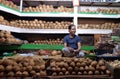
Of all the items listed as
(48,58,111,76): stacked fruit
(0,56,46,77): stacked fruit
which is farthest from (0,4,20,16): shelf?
(48,58,111,76): stacked fruit

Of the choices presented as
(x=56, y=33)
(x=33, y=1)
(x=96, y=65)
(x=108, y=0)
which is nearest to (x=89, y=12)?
(x=108, y=0)

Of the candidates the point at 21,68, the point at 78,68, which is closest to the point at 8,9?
the point at 21,68

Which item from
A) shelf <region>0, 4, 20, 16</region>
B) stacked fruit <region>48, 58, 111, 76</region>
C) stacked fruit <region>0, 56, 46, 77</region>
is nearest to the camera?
stacked fruit <region>0, 56, 46, 77</region>

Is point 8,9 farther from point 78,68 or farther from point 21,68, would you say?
point 78,68

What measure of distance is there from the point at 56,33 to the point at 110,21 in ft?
7.68

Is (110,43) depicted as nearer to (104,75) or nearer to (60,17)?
(104,75)

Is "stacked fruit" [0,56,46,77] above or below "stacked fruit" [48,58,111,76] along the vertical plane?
above

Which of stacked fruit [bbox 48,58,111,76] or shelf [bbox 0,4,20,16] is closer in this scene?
stacked fruit [bbox 48,58,111,76]

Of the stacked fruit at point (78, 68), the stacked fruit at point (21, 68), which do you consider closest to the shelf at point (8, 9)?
the stacked fruit at point (21, 68)

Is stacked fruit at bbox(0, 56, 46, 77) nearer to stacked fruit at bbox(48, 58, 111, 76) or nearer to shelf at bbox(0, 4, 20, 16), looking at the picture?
stacked fruit at bbox(48, 58, 111, 76)

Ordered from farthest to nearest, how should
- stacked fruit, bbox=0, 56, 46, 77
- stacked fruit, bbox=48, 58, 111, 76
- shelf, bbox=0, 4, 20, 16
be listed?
shelf, bbox=0, 4, 20, 16 → stacked fruit, bbox=48, 58, 111, 76 → stacked fruit, bbox=0, 56, 46, 77

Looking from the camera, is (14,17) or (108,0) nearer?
(108,0)

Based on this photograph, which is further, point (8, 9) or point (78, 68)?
point (8, 9)

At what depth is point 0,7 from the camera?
7.57m
